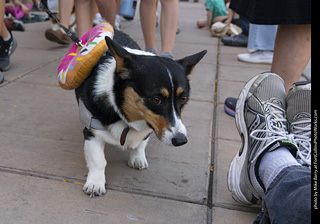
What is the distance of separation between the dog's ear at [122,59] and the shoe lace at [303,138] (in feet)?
3.63

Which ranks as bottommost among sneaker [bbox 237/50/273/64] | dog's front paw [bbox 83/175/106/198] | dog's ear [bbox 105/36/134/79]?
sneaker [bbox 237/50/273/64]

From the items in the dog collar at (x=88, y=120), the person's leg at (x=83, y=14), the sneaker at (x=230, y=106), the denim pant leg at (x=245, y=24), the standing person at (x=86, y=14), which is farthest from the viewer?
the denim pant leg at (x=245, y=24)

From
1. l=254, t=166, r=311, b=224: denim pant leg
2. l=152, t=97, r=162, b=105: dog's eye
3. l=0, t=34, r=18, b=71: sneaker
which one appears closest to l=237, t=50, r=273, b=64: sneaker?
l=0, t=34, r=18, b=71: sneaker

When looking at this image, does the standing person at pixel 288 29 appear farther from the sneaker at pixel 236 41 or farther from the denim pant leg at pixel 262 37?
the sneaker at pixel 236 41

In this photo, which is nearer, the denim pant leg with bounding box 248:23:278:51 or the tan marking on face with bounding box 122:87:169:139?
the tan marking on face with bounding box 122:87:169:139

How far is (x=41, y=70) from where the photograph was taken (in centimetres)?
454

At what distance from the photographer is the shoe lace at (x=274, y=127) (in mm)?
2120

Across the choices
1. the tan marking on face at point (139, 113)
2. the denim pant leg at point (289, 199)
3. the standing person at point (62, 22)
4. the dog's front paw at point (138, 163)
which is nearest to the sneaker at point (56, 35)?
the standing person at point (62, 22)

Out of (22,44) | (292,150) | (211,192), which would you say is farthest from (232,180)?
(22,44)

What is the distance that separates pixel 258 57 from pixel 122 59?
4.05 m

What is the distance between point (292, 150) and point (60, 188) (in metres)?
1.42

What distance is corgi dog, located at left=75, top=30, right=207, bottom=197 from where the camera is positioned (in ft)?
6.97

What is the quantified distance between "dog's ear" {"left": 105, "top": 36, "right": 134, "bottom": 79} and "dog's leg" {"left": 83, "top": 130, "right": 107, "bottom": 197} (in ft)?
1.53

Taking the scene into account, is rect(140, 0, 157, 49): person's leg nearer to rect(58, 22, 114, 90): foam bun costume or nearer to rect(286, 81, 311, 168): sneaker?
rect(58, 22, 114, 90): foam bun costume
